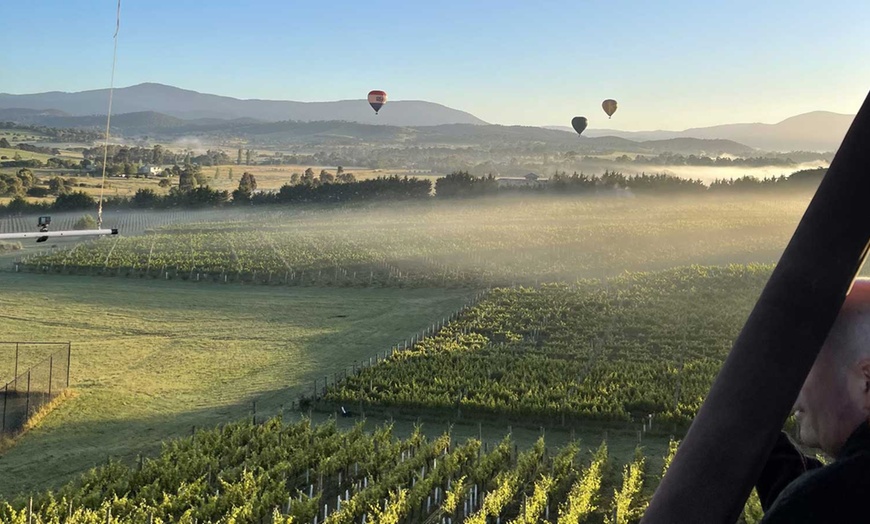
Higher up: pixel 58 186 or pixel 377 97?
pixel 377 97

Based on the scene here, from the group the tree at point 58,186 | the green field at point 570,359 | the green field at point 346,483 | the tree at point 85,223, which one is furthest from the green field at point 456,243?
the green field at point 346,483

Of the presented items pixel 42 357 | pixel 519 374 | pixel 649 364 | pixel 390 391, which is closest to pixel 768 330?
pixel 390 391

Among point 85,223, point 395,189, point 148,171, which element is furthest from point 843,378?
point 148,171

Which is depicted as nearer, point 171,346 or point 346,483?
point 346,483

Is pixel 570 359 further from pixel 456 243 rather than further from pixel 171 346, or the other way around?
pixel 456 243

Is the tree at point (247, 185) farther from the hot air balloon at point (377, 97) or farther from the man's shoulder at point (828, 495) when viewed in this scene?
the man's shoulder at point (828, 495)

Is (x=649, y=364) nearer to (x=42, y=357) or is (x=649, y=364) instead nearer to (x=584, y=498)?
(x=584, y=498)

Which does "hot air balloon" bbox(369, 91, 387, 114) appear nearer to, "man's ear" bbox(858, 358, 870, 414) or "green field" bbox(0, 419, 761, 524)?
"green field" bbox(0, 419, 761, 524)

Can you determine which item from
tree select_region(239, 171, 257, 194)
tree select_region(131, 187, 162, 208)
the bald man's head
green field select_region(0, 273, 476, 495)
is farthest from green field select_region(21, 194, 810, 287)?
the bald man's head
